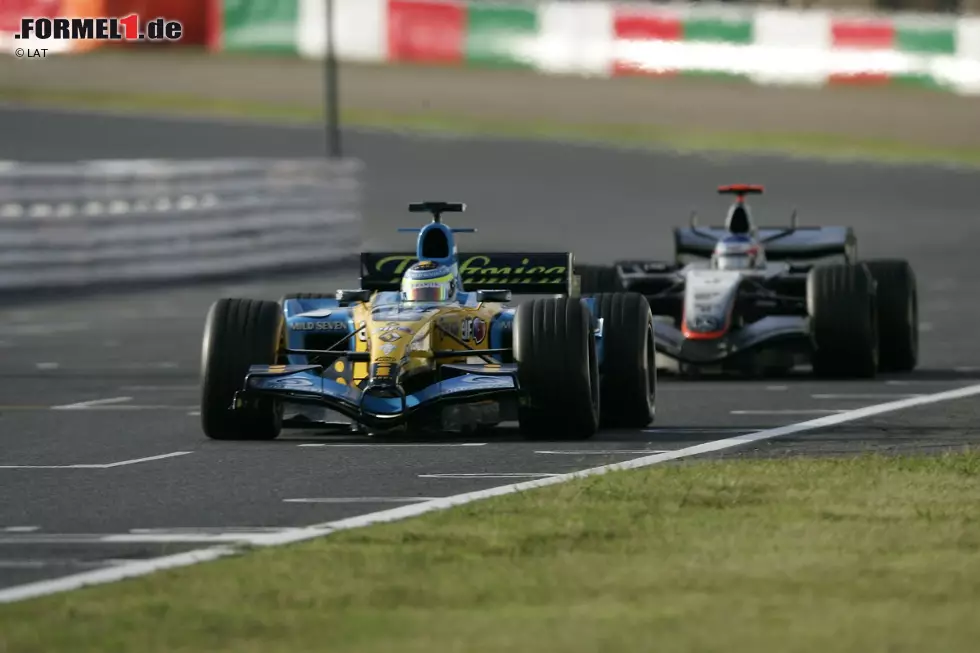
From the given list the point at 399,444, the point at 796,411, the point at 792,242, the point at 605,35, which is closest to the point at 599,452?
the point at 399,444

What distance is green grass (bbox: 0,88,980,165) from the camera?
45969 millimetres

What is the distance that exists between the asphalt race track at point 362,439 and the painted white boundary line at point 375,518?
0.16 meters

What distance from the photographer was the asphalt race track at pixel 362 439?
37.6 feet

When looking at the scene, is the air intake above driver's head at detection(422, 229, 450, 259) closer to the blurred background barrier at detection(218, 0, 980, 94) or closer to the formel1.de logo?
the blurred background barrier at detection(218, 0, 980, 94)

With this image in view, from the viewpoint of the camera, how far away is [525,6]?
160ft

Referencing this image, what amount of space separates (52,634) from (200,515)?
3.11m

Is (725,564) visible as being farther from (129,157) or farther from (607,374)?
(129,157)

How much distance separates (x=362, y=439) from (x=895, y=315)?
6184 mm

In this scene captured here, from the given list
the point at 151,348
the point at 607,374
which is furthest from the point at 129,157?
the point at 607,374

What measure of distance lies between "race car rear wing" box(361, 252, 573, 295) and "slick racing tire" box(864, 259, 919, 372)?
4.05 meters

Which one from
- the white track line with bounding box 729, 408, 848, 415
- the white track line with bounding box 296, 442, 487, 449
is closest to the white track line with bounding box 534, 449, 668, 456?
the white track line with bounding box 296, 442, 487, 449

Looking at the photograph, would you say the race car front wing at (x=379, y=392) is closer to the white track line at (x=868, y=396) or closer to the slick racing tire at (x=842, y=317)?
the white track line at (x=868, y=396)

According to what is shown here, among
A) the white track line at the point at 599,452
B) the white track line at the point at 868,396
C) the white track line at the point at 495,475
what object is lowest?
the white track line at the point at 868,396

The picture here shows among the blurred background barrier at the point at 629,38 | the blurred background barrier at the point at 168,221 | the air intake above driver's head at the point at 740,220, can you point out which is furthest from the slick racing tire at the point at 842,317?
the blurred background barrier at the point at 629,38
